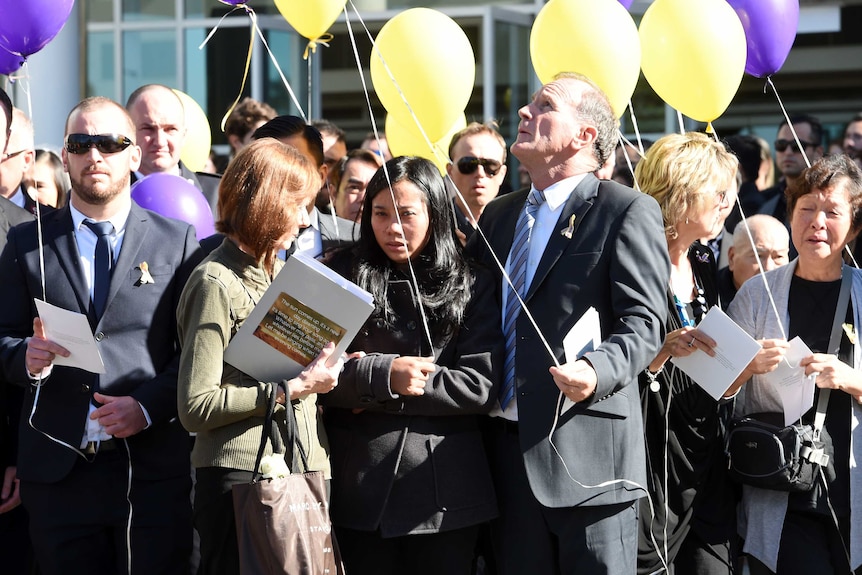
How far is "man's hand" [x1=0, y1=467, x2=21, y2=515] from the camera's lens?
4324 millimetres

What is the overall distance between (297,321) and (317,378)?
183 mm

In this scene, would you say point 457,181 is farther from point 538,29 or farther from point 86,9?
point 86,9

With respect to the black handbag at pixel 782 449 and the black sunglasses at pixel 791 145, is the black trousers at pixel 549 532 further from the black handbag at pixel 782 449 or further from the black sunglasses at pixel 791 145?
the black sunglasses at pixel 791 145

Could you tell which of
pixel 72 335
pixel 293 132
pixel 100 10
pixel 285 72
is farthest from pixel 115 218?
pixel 100 10

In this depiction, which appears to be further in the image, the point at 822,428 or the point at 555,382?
the point at 822,428

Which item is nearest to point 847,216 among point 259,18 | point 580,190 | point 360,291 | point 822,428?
point 822,428

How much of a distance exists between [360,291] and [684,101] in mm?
2089

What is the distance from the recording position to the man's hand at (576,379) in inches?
129

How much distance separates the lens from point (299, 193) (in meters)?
3.64

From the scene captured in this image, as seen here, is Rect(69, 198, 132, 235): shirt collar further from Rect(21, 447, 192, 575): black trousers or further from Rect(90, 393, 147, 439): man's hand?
Rect(21, 447, 192, 575): black trousers

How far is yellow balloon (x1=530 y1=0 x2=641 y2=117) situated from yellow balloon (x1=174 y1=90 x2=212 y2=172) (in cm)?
239

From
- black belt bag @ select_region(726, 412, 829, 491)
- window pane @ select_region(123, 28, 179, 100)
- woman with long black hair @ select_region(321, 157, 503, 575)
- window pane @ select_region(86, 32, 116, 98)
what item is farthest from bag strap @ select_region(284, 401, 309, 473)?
window pane @ select_region(86, 32, 116, 98)

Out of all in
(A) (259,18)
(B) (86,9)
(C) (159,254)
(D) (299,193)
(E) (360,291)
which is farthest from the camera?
(B) (86,9)

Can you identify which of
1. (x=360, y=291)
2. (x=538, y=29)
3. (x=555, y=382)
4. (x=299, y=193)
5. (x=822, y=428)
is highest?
(x=538, y=29)
